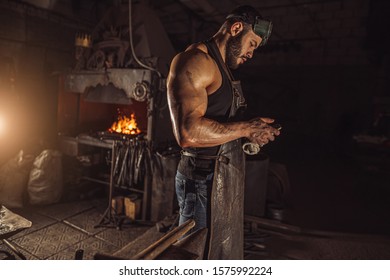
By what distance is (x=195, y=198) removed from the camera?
7.93ft

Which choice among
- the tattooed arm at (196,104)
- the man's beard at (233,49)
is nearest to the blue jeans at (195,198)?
the tattooed arm at (196,104)

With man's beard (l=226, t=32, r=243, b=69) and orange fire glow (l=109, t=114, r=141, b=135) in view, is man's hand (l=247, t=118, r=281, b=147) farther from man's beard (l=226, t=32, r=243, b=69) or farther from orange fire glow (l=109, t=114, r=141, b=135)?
orange fire glow (l=109, t=114, r=141, b=135)

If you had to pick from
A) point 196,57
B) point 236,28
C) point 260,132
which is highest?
point 236,28

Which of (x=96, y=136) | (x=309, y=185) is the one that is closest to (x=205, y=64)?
(x=96, y=136)

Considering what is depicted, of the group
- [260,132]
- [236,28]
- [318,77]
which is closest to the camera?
[260,132]

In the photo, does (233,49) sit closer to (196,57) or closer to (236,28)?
(236,28)

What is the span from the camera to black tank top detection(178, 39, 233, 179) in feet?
7.49

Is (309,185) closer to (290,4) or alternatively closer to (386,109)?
(386,109)

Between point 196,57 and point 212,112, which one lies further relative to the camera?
point 212,112

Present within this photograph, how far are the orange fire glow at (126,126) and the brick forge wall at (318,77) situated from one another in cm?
595

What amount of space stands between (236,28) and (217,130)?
96 centimetres

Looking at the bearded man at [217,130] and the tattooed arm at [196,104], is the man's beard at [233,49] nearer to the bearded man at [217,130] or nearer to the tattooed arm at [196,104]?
the bearded man at [217,130]

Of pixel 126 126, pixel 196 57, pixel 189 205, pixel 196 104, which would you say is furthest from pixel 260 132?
pixel 126 126

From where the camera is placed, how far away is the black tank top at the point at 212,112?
2283 mm
